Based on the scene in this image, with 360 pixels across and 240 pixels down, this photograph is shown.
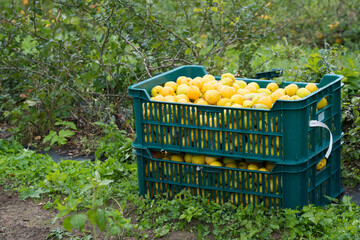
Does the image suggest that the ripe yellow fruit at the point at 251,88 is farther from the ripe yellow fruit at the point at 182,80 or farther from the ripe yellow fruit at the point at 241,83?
the ripe yellow fruit at the point at 182,80

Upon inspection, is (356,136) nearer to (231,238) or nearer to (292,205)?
(292,205)

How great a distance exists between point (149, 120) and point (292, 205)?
0.99 meters

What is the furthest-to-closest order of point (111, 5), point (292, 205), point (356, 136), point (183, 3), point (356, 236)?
1. point (183, 3)
2. point (111, 5)
3. point (356, 136)
4. point (292, 205)
5. point (356, 236)

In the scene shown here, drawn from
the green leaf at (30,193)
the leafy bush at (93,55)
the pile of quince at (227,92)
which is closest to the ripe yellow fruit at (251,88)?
the pile of quince at (227,92)

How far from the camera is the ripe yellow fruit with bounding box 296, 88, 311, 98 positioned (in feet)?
10.6

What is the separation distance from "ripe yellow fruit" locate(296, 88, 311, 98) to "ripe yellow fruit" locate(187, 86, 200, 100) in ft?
2.09

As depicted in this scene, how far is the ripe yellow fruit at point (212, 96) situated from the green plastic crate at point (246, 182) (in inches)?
Result: 16.4

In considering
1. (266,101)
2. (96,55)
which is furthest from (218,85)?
(96,55)

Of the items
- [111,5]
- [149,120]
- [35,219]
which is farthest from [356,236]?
[111,5]

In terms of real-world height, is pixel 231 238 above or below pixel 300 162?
below

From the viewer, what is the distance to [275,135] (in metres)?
3.01

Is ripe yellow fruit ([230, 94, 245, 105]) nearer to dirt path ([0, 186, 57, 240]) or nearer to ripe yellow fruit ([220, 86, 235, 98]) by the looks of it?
ripe yellow fruit ([220, 86, 235, 98])

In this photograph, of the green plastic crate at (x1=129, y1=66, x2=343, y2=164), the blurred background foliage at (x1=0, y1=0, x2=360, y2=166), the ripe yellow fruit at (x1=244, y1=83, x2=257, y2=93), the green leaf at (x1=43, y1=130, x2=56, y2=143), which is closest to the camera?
the green plastic crate at (x1=129, y1=66, x2=343, y2=164)

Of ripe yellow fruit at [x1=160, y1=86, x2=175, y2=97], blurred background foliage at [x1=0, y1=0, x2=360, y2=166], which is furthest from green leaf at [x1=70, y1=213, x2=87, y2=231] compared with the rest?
blurred background foliage at [x1=0, y1=0, x2=360, y2=166]
